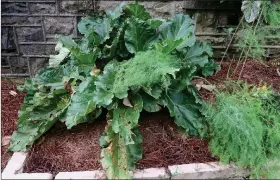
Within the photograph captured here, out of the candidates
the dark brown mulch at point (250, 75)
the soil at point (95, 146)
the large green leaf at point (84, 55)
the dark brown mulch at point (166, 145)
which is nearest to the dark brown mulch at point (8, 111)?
the soil at point (95, 146)

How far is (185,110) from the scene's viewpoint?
255 centimetres

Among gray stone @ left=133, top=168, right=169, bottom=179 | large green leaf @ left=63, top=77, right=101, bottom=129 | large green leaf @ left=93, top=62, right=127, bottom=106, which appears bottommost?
gray stone @ left=133, top=168, right=169, bottom=179

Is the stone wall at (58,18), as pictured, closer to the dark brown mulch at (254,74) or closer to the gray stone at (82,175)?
the dark brown mulch at (254,74)

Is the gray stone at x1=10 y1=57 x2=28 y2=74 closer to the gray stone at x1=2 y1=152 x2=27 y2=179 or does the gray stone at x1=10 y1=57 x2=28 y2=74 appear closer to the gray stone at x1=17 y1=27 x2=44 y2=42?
the gray stone at x1=17 y1=27 x2=44 y2=42

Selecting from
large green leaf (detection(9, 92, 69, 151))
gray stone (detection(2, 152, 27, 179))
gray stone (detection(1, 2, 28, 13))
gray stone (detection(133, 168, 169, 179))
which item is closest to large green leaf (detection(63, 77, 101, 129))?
large green leaf (detection(9, 92, 69, 151))

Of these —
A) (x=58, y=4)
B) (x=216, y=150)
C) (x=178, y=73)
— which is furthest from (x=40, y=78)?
(x=216, y=150)

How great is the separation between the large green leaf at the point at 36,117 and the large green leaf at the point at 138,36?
0.67 meters

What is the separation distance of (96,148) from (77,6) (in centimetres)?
146

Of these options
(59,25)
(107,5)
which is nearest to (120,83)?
(107,5)

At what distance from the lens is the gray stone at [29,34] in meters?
3.29

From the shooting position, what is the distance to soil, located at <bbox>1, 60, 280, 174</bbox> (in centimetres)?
241

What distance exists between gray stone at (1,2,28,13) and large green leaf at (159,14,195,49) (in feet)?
4.52

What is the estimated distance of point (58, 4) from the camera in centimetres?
321

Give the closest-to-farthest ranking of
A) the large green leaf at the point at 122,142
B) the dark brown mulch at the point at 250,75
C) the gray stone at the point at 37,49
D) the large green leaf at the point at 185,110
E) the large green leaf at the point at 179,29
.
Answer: the large green leaf at the point at 122,142 → the large green leaf at the point at 185,110 → the large green leaf at the point at 179,29 → the dark brown mulch at the point at 250,75 → the gray stone at the point at 37,49
